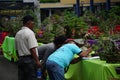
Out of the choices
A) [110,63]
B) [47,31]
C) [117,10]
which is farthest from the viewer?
[117,10]

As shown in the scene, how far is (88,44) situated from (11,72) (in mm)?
5387

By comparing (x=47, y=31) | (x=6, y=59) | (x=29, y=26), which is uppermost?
(x=29, y=26)

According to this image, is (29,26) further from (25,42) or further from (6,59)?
(6,59)

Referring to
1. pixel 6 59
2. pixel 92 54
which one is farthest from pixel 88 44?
pixel 6 59

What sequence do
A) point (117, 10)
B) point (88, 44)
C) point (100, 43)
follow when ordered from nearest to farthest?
point (100, 43)
point (88, 44)
point (117, 10)

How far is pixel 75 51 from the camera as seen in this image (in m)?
7.48

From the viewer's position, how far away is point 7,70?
14484 mm

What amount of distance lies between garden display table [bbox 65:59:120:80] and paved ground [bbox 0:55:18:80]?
4.14 metres

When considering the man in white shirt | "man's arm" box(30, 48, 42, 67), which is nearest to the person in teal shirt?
"man's arm" box(30, 48, 42, 67)

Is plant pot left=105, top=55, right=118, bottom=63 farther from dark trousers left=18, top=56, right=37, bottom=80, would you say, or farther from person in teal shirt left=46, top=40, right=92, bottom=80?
dark trousers left=18, top=56, right=37, bottom=80

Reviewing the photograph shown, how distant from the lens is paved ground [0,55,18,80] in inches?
506

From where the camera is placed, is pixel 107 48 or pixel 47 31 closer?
pixel 107 48

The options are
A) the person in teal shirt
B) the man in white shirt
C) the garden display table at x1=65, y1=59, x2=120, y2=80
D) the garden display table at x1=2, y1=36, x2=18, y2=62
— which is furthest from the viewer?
the garden display table at x1=2, y1=36, x2=18, y2=62

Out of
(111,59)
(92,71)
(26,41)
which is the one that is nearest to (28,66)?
(26,41)
